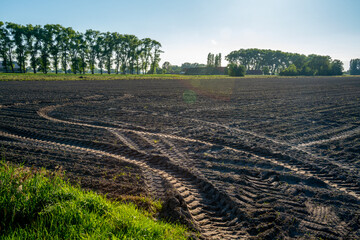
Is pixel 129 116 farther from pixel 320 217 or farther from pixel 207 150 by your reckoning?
pixel 320 217

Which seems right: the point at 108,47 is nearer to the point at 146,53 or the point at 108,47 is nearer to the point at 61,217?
the point at 146,53

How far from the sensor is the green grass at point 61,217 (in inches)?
126

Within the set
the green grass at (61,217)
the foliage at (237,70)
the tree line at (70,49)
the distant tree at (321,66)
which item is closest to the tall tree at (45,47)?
the tree line at (70,49)

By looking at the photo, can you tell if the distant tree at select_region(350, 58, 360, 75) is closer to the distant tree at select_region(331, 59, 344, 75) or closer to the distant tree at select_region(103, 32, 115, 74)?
the distant tree at select_region(331, 59, 344, 75)

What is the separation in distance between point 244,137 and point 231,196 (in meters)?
4.45

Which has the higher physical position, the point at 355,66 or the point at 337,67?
the point at 355,66

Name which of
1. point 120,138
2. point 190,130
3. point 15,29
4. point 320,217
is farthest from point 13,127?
point 15,29

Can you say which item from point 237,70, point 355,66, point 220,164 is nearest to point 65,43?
point 237,70

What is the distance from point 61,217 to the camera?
3428 millimetres

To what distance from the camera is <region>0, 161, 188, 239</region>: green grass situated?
3.21m

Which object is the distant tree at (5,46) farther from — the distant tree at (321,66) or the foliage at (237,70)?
the distant tree at (321,66)

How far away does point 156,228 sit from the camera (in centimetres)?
344

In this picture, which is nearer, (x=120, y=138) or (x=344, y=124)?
(x=120, y=138)

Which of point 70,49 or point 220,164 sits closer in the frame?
point 220,164
